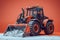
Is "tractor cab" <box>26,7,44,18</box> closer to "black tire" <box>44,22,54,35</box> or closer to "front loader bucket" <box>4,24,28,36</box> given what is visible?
"black tire" <box>44,22,54,35</box>

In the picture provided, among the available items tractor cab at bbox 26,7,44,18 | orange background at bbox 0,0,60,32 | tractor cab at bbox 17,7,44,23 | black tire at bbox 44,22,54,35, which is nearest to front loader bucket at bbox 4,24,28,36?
tractor cab at bbox 17,7,44,23

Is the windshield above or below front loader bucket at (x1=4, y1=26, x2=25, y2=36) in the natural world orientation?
above

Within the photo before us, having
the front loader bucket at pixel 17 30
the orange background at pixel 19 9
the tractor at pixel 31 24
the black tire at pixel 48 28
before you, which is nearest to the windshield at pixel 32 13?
the tractor at pixel 31 24

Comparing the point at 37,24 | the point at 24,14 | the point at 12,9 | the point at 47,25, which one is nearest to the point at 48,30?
the point at 47,25

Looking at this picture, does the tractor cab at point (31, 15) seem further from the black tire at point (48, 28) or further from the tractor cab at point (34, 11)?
the black tire at point (48, 28)

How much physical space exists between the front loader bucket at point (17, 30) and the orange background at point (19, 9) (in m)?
2.40

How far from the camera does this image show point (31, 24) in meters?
6.94

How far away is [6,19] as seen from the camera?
9.71 m

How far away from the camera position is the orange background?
9.66m

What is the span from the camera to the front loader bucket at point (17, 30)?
266 inches

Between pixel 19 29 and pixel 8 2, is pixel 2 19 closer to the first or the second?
pixel 8 2

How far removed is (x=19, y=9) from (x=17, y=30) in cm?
276

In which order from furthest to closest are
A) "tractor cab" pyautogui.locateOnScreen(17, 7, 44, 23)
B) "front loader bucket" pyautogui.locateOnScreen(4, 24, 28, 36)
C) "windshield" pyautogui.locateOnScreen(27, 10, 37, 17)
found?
"windshield" pyautogui.locateOnScreen(27, 10, 37, 17) → "tractor cab" pyautogui.locateOnScreen(17, 7, 44, 23) → "front loader bucket" pyautogui.locateOnScreen(4, 24, 28, 36)

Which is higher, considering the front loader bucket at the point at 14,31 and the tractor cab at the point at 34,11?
the tractor cab at the point at 34,11
